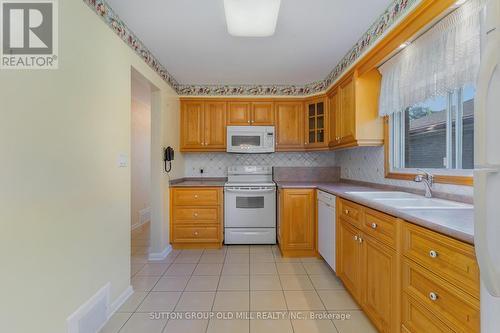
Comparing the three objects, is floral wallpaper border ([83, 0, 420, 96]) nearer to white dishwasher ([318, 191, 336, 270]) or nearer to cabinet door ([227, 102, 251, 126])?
cabinet door ([227, 102, 251, 126])

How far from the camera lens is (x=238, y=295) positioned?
2.06 metres

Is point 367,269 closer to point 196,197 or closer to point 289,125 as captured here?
point 196,197

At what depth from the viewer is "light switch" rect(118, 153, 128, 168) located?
1.92m

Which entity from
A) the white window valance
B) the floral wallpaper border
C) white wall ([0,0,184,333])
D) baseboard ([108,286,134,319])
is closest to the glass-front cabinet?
the floral wallpaper border

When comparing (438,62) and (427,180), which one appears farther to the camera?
(427,180)

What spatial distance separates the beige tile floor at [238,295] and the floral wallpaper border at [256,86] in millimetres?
2198

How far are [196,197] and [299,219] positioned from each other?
136 cm

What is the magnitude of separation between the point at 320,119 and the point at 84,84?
2.76 meters

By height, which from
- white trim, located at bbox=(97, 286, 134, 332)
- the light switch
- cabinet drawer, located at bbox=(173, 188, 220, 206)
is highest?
the light switch

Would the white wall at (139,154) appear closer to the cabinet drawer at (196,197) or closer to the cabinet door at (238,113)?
the cabinet drawer at (196,197)

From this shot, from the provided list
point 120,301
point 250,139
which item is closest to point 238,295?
point 120,301

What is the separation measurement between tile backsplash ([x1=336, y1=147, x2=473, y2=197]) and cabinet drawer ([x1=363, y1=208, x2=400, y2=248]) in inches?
22.0

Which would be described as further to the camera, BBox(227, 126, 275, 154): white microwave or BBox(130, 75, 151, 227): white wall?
BBox(130, 75, 151, 227): white wall

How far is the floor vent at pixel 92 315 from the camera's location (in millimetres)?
1410
